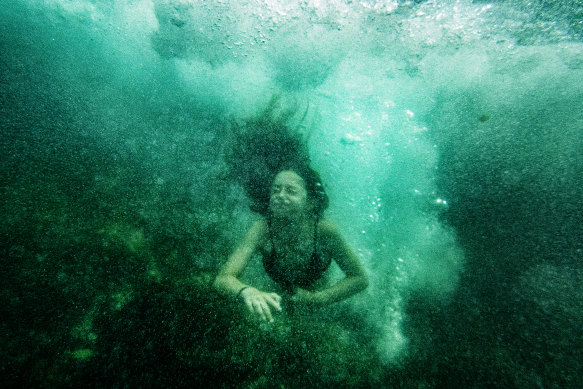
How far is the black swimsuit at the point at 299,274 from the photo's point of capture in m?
3.38

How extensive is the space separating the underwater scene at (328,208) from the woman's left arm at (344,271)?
30.0 inches

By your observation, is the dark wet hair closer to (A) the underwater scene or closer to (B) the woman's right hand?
(A) the underwater scene

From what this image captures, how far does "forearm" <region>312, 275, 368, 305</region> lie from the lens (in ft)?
9.89

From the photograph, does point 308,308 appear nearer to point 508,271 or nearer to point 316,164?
point 508,271

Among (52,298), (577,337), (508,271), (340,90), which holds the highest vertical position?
(340,90)

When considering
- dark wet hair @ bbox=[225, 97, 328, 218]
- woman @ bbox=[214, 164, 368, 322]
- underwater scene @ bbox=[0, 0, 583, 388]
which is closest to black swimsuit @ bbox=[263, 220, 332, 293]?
woman @ bbox=[214, 164, 368, 322]

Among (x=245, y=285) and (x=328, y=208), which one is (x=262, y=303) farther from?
(x=328, y=208)

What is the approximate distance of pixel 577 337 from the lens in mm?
4609

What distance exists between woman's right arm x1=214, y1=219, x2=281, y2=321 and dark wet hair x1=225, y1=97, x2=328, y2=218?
0.78 meters

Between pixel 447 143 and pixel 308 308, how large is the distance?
817 centimetres

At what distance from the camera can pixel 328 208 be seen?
6.10m

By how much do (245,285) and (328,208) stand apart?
3973 millimetres

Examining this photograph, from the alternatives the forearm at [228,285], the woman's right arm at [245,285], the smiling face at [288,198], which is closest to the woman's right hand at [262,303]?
the woman's right arm at [245,285]

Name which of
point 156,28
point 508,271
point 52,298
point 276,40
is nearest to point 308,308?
point 52,298
